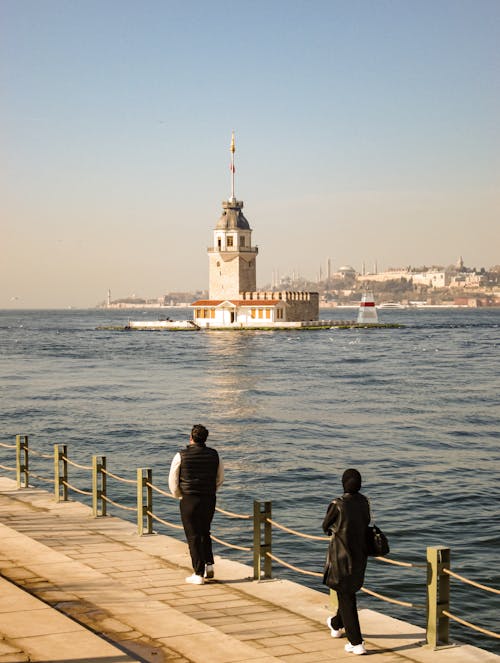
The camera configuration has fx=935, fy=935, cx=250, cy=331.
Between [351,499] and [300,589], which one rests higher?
[351,499]

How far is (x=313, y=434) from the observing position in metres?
36.4

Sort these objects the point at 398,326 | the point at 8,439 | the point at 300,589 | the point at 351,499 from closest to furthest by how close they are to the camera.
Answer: the point at 351,499, the point at 300,589, the point at 8,439, the point at 398,326

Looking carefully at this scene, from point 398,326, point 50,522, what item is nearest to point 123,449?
point 50,522

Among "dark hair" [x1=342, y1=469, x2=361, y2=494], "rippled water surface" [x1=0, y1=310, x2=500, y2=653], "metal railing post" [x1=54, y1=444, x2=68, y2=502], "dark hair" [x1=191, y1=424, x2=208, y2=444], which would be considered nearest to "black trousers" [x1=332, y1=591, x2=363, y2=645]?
"dark hair" [x1=342, y1=469, x2=361, y2=494]

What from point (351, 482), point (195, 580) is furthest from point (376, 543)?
point (195, 580)

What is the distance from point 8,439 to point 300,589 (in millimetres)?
26422

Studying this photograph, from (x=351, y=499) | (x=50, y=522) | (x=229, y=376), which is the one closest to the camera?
(x=351, y=499)

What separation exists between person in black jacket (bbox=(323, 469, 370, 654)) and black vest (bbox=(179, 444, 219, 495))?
2371mm

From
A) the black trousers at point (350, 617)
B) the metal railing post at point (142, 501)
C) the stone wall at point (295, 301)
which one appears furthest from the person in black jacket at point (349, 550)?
the stone wall at point (295, 301)

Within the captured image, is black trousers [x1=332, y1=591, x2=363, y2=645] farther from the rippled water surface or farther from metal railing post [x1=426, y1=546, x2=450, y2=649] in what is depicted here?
the rippled water surface

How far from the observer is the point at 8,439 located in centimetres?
3528

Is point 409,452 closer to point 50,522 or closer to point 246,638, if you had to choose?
point 50,522

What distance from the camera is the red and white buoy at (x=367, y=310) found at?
17600 cm

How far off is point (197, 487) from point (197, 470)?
198mm
